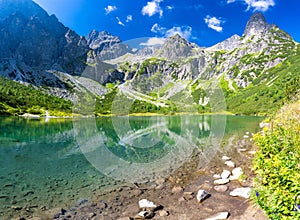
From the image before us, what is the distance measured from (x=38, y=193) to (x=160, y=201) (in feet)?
24.2

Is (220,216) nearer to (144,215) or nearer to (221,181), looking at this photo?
(144,215)

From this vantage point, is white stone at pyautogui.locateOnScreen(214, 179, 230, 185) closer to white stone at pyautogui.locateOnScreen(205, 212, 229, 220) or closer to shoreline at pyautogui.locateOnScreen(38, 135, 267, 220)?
shoreline at pyautogui.locateOnScreen(38, 135, 267, 220)

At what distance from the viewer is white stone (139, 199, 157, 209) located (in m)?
10.2

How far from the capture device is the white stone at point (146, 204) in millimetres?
10250

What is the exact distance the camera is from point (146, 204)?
411 inches

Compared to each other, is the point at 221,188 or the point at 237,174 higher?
the point at 237,174

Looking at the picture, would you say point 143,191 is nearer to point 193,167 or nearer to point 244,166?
point 193,167

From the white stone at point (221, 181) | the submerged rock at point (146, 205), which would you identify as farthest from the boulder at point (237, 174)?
the submerged rock at point (146, 205)

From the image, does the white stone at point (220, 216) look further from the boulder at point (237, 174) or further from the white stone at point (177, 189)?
the boulder at point (237, 174)

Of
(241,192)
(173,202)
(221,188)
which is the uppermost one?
(241,192)

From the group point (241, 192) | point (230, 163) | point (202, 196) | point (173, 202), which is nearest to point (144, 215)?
point (173, 202)

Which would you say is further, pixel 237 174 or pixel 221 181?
pixel 237 174

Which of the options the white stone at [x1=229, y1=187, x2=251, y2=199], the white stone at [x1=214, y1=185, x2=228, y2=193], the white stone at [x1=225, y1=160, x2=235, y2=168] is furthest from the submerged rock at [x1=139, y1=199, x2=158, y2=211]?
the white stone at [x1=225, y1=160, x2=235, y2=168]

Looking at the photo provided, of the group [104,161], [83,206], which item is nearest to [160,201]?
[83,206]
